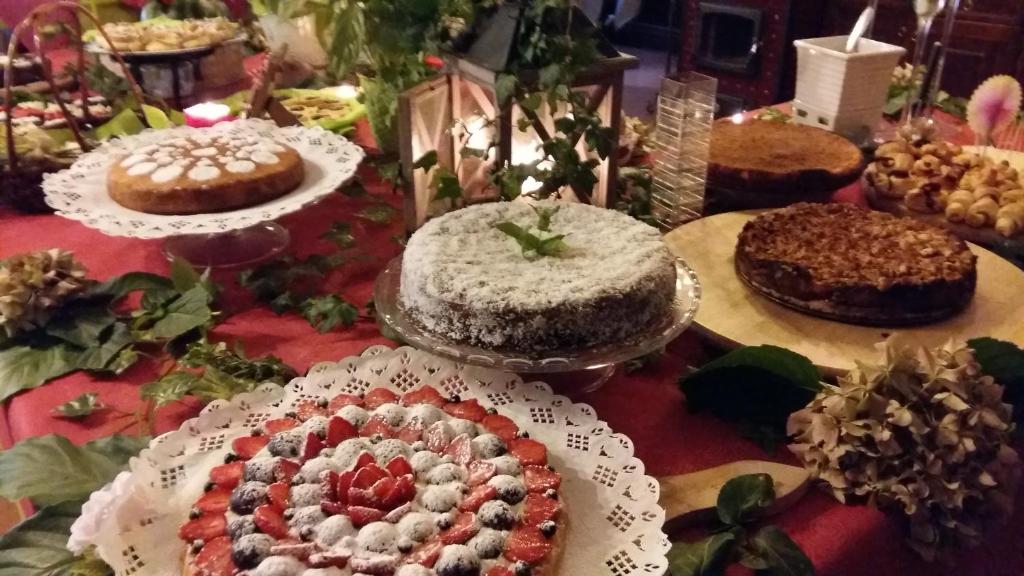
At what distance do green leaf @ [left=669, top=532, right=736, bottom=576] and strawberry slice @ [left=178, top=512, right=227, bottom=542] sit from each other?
1.23ft

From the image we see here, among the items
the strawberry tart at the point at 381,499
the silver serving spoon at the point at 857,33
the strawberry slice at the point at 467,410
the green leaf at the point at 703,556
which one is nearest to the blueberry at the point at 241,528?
the strawberry tart at the point at 381,499

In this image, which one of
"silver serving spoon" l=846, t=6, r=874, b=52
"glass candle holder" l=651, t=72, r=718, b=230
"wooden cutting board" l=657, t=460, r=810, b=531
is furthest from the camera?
"silver serving spoon" l=846, t=6, r=874, b=52

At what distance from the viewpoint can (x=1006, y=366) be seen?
818mm

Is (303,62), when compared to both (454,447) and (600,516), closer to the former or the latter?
(454,447)

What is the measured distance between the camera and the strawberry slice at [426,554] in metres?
0.61

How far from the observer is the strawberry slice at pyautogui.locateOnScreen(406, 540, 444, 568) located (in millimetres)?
607

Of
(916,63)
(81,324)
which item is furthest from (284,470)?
(916,63)

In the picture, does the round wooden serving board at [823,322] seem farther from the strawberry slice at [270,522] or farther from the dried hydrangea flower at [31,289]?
the dried hydrangea flower at [31,289]

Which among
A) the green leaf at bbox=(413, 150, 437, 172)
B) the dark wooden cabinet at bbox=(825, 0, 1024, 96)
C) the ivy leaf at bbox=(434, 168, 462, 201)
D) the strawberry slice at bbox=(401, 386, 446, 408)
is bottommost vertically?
the dark wooden cabinet at bbox=(825, 0, 1024, 96)

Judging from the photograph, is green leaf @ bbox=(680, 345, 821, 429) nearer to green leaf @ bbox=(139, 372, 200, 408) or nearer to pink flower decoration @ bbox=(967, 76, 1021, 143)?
green leaf @ bbox=(139, 372, 200, 408)

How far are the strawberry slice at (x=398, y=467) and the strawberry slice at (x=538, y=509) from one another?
0.11m

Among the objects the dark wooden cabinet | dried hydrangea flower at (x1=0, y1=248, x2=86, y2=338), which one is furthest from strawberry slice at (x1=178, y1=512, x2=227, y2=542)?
the dark wooden cabinet

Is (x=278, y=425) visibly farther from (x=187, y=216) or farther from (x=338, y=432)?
(x=187, y=216)

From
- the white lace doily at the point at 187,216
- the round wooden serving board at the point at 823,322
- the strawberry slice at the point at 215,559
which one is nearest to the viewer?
the strawberry slice at the point at 215,559
